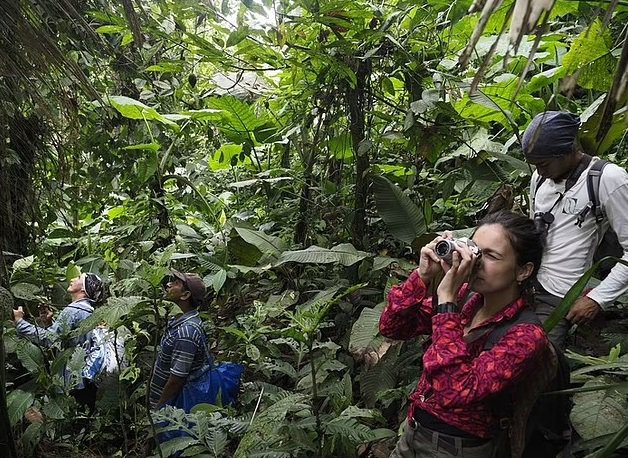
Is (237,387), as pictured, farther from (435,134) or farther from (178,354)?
(435,134)

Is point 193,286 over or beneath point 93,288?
over

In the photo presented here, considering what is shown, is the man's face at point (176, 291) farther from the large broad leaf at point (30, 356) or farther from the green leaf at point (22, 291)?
the green leaf at point (22, 291)

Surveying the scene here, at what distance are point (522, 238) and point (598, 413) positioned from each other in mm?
541

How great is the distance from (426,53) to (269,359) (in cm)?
192

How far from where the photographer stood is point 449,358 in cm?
147

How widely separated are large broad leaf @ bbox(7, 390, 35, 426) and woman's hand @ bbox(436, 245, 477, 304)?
6.08ft

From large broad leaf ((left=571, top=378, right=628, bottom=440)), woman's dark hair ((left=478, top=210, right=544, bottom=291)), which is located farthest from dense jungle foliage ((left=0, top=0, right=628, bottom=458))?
woman's dark hair ((left=478, top=210, right=544, bottom=291))

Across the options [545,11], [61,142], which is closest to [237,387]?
[61,142]

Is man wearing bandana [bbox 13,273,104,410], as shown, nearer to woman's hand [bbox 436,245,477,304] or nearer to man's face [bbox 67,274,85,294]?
man's face [bbox 67,274,85,294]

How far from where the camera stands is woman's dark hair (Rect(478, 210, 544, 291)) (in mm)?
1634

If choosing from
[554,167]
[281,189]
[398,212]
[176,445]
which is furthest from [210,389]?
[554,167]

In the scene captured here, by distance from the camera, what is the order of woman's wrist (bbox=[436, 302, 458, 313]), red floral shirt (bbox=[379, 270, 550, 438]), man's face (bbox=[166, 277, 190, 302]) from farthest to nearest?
man's face (bbox=[166, 277, 190, 302])
woman's wrist (bbox=[436, 302, 458, 313])
red floral shirt (bbox=[379, 270, 550, 438])

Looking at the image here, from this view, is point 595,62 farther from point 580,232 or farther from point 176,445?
point 176,445

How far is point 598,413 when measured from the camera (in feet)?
5.42
